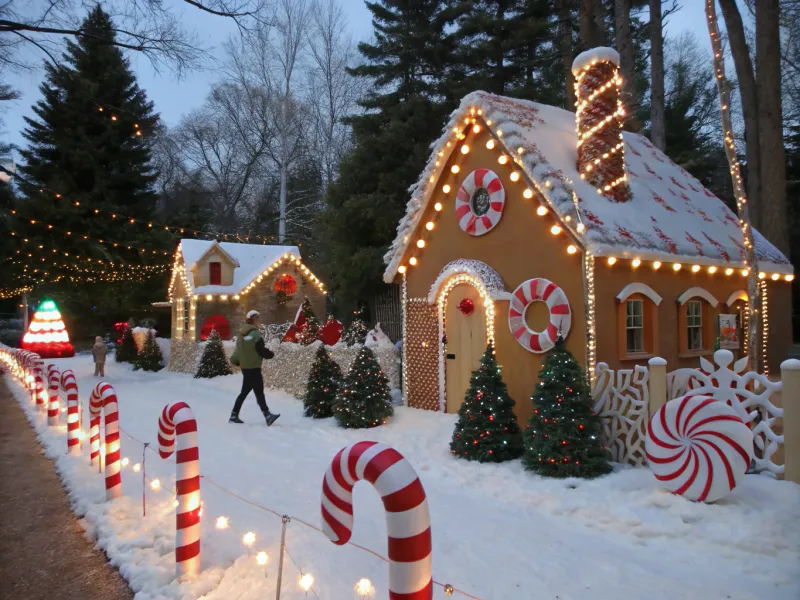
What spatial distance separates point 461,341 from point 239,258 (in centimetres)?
1536

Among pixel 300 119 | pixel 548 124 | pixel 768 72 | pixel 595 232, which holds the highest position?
pixel 300 119

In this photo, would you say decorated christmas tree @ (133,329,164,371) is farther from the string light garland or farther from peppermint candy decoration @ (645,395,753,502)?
peppermint candy decoration @ (645,395,753,502)

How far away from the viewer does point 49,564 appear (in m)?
4.75

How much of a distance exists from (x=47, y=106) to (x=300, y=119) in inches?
535

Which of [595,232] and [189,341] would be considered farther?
[189,341]

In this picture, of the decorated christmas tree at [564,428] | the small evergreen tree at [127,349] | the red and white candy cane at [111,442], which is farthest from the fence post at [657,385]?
the small evergreen tree at [127,349]

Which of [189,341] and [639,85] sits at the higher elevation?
[639,85]

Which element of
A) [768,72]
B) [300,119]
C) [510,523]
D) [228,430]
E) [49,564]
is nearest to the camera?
[49,564]

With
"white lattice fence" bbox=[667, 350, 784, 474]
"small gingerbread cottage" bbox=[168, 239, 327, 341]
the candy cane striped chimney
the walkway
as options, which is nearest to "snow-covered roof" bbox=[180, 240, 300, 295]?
"small gingerbread cottage" bbox=[168, 239, 327, 341]

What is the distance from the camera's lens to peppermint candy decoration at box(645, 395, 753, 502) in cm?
521

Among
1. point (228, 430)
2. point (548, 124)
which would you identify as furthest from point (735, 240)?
point (228, 430)

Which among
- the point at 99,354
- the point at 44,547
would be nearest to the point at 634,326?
the point at 44,547

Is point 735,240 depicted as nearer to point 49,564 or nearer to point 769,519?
point 769,519

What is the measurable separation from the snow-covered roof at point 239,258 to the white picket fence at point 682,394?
55.1 feet
